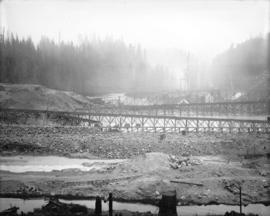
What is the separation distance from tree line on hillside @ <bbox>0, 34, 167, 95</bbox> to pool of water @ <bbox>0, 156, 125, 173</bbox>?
46.0 meters

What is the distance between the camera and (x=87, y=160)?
60.7 feet

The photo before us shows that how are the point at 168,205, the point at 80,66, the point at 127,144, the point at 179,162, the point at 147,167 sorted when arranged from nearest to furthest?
the point at 168,205 → the point at 147,167 → the point at 179,162 → the point at 127,144 → the point at 80,66

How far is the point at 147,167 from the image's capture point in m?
15.2

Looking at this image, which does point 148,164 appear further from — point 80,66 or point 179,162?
point 80,66

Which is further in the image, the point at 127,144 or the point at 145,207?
the point at 127,144

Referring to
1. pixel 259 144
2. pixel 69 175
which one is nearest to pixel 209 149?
pixel 259 144

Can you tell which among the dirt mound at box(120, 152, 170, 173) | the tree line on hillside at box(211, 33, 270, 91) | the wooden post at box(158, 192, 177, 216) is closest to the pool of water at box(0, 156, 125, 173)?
the dirt mound at box(120, 152, 170, 173)

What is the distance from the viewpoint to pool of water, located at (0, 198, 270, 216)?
10977 millimetres

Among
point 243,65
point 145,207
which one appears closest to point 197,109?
point 145,207

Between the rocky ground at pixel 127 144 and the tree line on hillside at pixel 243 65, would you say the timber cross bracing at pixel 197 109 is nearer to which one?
the rocky ground at pixel 127 144

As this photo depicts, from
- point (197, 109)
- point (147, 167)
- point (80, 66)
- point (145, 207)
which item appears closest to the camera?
point (145, 207)

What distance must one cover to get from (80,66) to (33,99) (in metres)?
34.8

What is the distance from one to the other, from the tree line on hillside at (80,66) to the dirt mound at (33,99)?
1837 cm

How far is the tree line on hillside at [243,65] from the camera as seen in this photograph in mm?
70125
